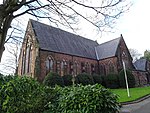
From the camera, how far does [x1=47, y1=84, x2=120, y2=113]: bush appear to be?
17.0ft

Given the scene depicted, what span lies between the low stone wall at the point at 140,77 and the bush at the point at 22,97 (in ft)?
117

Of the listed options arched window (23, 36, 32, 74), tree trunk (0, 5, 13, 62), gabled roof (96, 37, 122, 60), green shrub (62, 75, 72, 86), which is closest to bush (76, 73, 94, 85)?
green shrub (62, 75, 72, 86)

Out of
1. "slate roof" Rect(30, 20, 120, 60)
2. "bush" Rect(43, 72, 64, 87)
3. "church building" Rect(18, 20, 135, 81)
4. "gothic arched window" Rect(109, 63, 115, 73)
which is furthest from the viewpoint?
"gothic arched window" Rect(109, 63, 115, 73)

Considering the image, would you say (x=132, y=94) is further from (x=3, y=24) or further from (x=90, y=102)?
(x=3, y=24)

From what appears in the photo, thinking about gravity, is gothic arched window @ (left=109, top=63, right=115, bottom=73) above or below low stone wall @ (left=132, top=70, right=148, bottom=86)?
above

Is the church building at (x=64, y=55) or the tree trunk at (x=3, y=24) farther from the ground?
the church building at (x=64, y=55)

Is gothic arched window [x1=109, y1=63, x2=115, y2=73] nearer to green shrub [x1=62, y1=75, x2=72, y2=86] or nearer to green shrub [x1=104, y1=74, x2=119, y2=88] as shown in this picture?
green shrub [x1=104, y1=74, x2=119, y2=88]

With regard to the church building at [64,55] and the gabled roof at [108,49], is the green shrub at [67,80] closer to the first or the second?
the church building at [64,55]

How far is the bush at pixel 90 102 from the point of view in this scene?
17.0ft

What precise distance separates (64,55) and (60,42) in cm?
311

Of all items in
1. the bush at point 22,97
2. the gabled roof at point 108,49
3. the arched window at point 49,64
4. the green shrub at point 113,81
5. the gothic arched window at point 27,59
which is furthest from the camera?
the gabled roof at point 108,49

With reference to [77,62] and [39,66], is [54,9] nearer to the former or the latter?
[39,66]

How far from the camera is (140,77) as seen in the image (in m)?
42.0

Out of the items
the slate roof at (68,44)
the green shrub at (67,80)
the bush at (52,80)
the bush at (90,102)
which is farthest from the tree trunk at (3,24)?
the green shrub at (67,80)
